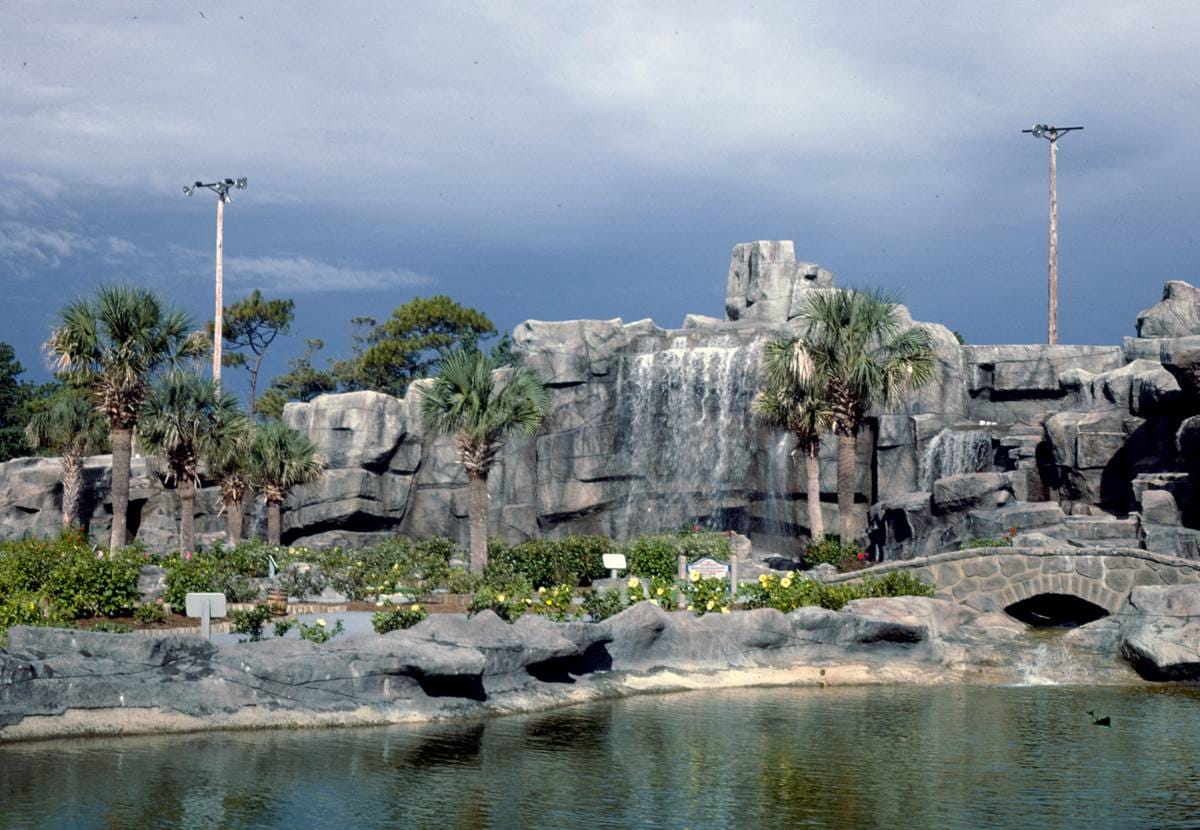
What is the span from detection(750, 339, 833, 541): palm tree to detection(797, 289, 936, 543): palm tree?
0.64 ft

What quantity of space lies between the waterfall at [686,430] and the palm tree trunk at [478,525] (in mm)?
17875

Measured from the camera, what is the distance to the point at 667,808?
14641mm

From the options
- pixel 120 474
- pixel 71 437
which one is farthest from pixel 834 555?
pixel 71 437

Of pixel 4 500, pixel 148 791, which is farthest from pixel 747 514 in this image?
pixel 148 791

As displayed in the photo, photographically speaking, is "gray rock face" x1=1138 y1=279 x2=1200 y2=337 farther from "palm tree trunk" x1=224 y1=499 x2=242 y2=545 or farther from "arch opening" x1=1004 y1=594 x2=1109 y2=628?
"palm tree trunk" x1=224 y1=499 x2=242 y2=545

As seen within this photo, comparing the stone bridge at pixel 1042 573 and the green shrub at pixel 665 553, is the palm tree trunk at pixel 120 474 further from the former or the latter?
the stone bridge at pixel 1042 573

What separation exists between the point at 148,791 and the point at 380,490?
3912 cm

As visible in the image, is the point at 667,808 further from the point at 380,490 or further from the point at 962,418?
the point at 380,490

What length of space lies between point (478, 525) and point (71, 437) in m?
23.9

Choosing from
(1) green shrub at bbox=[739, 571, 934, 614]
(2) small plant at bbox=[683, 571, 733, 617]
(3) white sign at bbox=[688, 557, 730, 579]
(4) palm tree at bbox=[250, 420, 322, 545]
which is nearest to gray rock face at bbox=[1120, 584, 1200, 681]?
(1) green shrub at bbox=[739, 571, 934, 614]

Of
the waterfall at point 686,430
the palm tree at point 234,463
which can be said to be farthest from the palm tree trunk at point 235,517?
the waterfall at point 686,430

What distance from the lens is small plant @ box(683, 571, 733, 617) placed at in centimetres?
2455

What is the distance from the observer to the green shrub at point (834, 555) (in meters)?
34.3

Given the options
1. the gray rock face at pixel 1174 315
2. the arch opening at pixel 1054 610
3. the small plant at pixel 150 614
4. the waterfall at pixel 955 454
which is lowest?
the arch opening at pixel 1054 610
